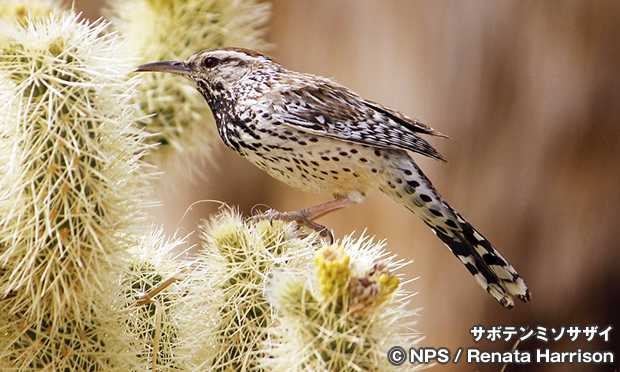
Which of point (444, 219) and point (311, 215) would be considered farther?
point (444, 219)

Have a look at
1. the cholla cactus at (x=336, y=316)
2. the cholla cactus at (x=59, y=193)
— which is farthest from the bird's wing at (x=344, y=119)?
the cholla cactus at (x=336, y=316)

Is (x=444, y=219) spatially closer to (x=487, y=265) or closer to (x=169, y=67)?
(x=487, y=265)

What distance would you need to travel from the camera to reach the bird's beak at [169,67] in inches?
65.2

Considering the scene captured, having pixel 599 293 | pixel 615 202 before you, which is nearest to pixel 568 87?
pixel 615 202

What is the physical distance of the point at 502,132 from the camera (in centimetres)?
272

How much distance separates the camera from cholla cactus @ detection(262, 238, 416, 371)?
90 cm

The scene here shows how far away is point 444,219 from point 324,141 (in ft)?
1.52

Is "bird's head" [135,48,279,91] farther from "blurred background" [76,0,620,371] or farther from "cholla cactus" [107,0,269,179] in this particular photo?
"blurred background" [76,0,620,371]

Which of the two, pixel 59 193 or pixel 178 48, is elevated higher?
pixel 178 48

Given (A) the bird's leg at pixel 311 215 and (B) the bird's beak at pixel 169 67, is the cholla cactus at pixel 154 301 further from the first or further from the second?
(B) the bird's beak at pixel 169 67


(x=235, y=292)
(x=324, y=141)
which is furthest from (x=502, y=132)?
(x=235, y=292)

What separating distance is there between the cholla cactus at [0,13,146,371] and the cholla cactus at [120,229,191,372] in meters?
0.12

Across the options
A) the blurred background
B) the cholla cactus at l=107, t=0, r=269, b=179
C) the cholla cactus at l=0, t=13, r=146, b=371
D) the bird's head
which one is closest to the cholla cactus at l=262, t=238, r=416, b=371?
the cholla cactus at l=0, t=13, r=146, b=371

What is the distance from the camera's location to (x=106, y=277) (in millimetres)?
1024
